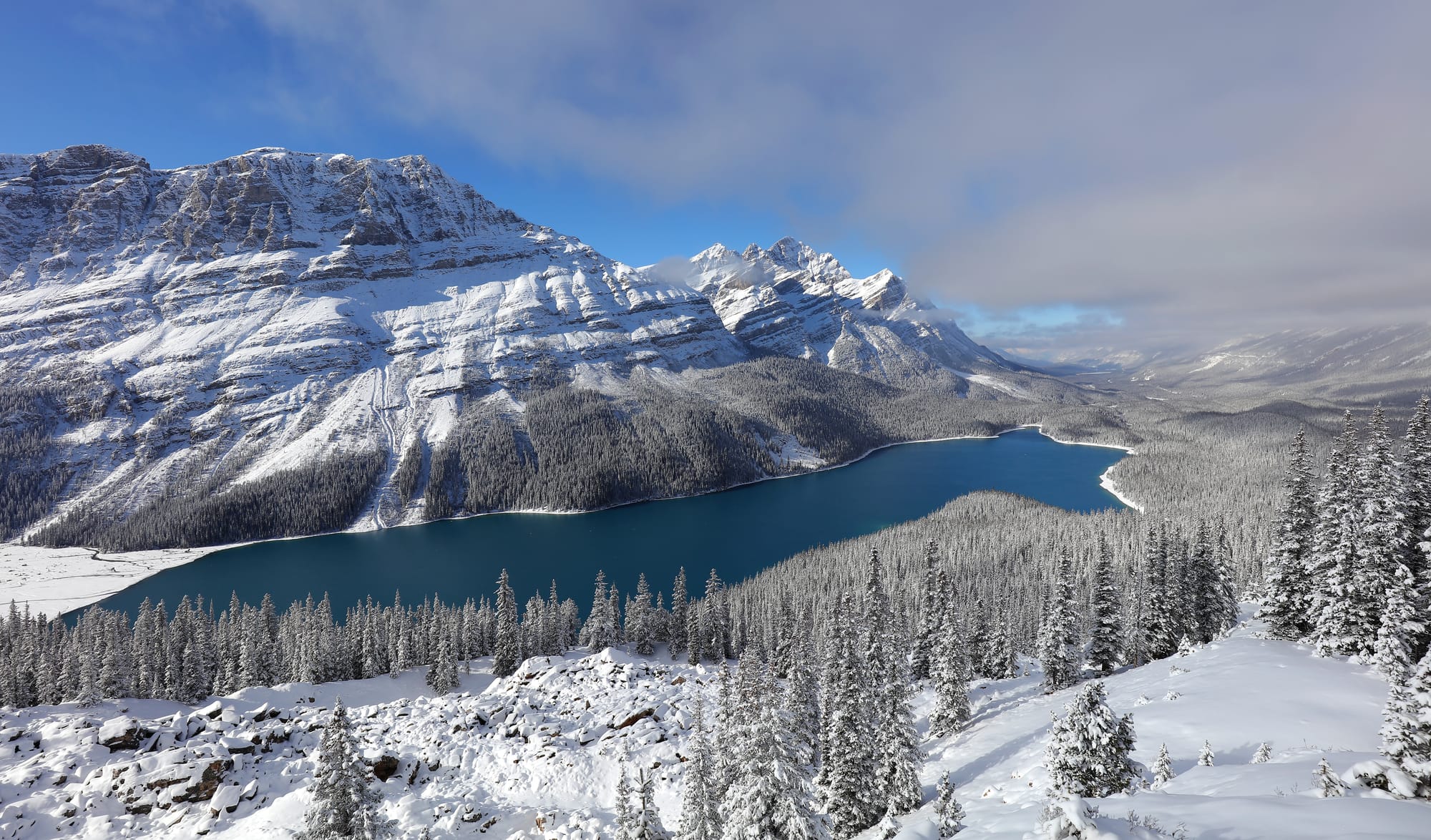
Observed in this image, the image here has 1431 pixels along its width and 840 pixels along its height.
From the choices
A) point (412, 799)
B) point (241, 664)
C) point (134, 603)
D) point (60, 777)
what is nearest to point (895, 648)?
point (412, 799)

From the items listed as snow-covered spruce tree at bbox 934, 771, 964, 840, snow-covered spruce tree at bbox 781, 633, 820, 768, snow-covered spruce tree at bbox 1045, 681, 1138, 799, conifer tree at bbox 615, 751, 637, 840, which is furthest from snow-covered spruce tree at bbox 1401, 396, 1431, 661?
conifer tree at bbox 615, 751, 637, 840

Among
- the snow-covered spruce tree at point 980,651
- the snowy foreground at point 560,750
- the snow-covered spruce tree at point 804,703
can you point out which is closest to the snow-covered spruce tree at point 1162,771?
the snowy foreground at point 560,750

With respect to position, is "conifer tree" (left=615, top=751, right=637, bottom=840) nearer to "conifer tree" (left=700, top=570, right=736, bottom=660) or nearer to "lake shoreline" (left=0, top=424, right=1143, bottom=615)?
"conifer tree" (left=700, top=570, right=736, bottom=660)

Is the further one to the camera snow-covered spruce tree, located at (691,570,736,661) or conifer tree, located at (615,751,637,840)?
snow-covered spruce tree, located at (691,570,736,661)

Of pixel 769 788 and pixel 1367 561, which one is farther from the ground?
pixel 1367 561

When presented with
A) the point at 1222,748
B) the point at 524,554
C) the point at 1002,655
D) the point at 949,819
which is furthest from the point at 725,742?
the point at 524,554

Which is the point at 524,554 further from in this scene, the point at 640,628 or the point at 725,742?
the point at 725,742

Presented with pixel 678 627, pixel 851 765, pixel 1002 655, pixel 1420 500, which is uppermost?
pixel 1420 500
